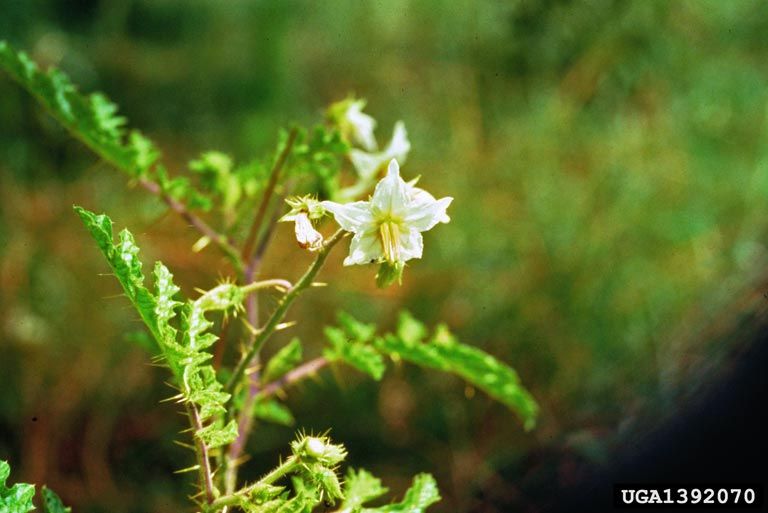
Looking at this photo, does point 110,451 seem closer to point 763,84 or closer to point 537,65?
point 537,65

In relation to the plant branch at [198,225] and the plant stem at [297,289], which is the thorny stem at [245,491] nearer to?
the plant stem at [297,289]

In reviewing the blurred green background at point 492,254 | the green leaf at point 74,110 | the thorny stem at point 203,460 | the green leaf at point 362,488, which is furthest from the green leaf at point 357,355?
the blurred green background at point 492,254

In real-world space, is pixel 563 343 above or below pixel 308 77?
below

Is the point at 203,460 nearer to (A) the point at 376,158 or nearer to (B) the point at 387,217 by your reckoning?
(B) the point at 387,217

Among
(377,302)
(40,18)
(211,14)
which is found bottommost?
(377,302)

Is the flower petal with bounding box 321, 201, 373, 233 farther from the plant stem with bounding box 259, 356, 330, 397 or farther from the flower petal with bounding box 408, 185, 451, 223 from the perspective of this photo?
the plant stem with bounding box 259, 356, 330, 397

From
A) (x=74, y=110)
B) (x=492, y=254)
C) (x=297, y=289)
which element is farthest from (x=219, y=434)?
(x=492, y=254)

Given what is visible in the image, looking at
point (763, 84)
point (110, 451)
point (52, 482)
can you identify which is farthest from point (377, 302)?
point (763, 84)

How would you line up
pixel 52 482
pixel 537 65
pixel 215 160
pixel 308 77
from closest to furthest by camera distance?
1. pixel 215 160
2. pixel 52 482
3. pixel 537 65
4. pixel 308 77
